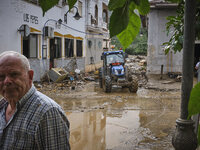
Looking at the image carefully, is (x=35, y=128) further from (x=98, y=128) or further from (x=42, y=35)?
(x=42, y=35)

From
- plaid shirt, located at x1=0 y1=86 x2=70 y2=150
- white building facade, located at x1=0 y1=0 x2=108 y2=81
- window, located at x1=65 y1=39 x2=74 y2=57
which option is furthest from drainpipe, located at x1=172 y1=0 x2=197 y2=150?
window, located at x1=65 y1=39 x2=74 y2=57

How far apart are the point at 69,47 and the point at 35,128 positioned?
15.9m

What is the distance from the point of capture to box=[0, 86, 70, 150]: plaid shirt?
1.42 meters

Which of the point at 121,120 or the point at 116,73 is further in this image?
the point at 116,73

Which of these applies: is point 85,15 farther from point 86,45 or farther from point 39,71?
point 39,71

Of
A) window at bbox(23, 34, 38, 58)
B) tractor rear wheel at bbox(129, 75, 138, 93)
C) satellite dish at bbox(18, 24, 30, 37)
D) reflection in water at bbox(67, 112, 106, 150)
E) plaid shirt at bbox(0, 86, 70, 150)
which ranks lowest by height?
reflection in water at bbox(67, 112, 106, 150)

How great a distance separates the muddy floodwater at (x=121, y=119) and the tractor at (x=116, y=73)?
42cm

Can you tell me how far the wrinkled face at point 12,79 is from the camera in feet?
4.97

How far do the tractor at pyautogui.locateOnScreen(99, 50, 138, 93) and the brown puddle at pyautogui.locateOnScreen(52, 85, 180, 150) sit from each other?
0.46m

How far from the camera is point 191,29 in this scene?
196 cm

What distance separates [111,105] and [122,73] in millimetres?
2942

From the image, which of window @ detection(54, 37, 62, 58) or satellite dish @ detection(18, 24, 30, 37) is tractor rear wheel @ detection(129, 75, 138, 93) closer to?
satellite dish @ detection(18, 24, 30, 37)

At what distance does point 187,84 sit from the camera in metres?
2.32

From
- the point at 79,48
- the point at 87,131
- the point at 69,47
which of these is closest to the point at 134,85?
the point at 87,131
